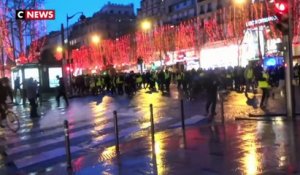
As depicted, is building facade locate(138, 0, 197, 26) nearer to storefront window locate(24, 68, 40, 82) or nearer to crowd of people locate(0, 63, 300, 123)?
crowd of people locate(0, 63, 300, 123)

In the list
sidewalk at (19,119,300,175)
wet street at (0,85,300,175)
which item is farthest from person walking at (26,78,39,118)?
sidewalk at (19,119,300,175)

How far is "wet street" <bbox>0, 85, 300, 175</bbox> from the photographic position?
9.34 m

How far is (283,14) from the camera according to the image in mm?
14695

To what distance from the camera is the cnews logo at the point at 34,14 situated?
75.8 ft

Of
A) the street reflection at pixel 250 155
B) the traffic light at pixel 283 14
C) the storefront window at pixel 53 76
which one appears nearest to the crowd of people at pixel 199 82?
the storefront window at pixel 53 76

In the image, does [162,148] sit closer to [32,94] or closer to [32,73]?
[32,94]

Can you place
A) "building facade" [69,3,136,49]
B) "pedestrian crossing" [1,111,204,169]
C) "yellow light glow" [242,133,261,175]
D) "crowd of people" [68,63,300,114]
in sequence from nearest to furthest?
"yellow light glow" [242,133,261,175] < "pedestrian crossing" [1,111,204,169] < "crowd of people" [68,63,300,114] < "building facade" [69,3,136,49]

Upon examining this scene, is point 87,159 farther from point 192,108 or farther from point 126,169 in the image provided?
point 192,108

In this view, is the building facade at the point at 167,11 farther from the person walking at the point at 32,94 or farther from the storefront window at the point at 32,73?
the person walking at the point at 32,94

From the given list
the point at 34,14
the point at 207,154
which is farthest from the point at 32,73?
the point at 207,154

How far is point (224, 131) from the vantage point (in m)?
13.8

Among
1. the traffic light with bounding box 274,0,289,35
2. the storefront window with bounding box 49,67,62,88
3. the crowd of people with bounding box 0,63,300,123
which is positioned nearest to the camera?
the traffic light with bounding box 274,0,289,35

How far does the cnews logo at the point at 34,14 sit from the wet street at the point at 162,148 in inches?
230

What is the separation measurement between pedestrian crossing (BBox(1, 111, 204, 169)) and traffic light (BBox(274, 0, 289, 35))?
4081mm
